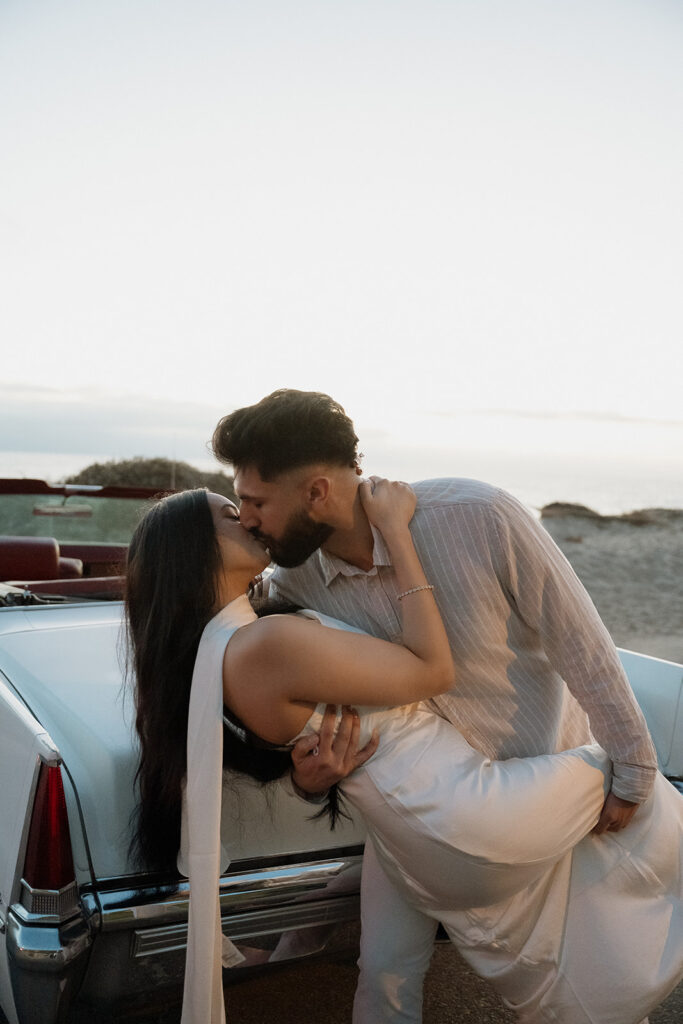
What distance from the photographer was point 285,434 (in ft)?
7.59

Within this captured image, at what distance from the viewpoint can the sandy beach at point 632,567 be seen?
13484mm

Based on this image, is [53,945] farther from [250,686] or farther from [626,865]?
[626,865]

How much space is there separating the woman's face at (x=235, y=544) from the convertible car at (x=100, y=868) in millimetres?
523

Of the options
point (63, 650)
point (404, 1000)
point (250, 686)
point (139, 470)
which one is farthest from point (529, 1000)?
point (139, 470)

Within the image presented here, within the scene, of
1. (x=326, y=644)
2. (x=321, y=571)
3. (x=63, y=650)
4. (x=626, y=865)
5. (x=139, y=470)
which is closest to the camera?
(x=326, y=644)

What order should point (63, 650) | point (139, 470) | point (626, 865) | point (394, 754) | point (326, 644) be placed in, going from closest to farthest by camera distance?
point (326, 644) < point (394, 754) < point (626, 865) < point (63, 650) < point (139, 470)

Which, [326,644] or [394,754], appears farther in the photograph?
[394,754]

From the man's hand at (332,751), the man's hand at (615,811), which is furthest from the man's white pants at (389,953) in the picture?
the man's hand at (615,811)

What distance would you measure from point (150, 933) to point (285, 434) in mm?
1248

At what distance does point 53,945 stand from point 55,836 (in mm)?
242

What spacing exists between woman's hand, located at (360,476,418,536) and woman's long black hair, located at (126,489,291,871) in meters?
0.40

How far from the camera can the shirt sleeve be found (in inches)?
87.8

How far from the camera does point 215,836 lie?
2.11 metres

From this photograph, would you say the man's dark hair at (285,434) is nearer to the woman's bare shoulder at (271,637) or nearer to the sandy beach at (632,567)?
the woman's bare shoulder at (271,637)
